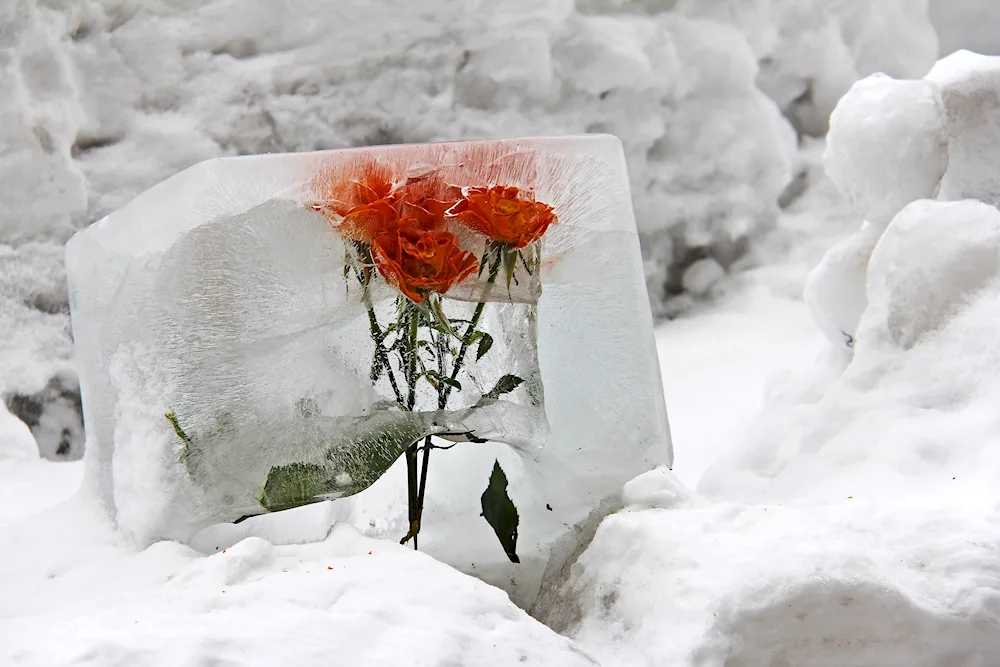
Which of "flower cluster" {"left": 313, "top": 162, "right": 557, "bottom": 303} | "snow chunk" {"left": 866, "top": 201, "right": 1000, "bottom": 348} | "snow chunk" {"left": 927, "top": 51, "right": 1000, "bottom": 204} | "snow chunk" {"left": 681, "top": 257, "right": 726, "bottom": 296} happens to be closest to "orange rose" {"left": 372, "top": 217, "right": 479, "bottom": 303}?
"flower cluster" {"left": 313, "top": 162, "right": 557, "bottom": 303}

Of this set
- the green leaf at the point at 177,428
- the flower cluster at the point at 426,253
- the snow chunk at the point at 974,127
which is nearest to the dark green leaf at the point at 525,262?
the flower cluster at the point at 426,253

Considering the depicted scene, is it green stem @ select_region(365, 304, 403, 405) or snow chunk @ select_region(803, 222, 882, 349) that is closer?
green stem @ select_region(365, 304, 403, 405)

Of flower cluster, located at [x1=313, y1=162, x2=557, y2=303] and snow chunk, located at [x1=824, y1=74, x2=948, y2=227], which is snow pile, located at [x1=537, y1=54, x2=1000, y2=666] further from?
flower cluster, located at [x1=313, y1=162, x2=557, y2=303]

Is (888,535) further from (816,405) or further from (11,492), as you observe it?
(11,492)

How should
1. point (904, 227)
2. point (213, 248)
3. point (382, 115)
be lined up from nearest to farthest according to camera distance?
point (213, 248)
point (904, 227)
point (382, 115)

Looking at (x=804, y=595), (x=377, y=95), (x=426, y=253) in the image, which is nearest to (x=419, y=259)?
(x=426, y=253)

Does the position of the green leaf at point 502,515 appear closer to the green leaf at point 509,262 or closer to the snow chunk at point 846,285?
the green leaf at point 509,262

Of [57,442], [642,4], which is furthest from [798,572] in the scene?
[642,4]
